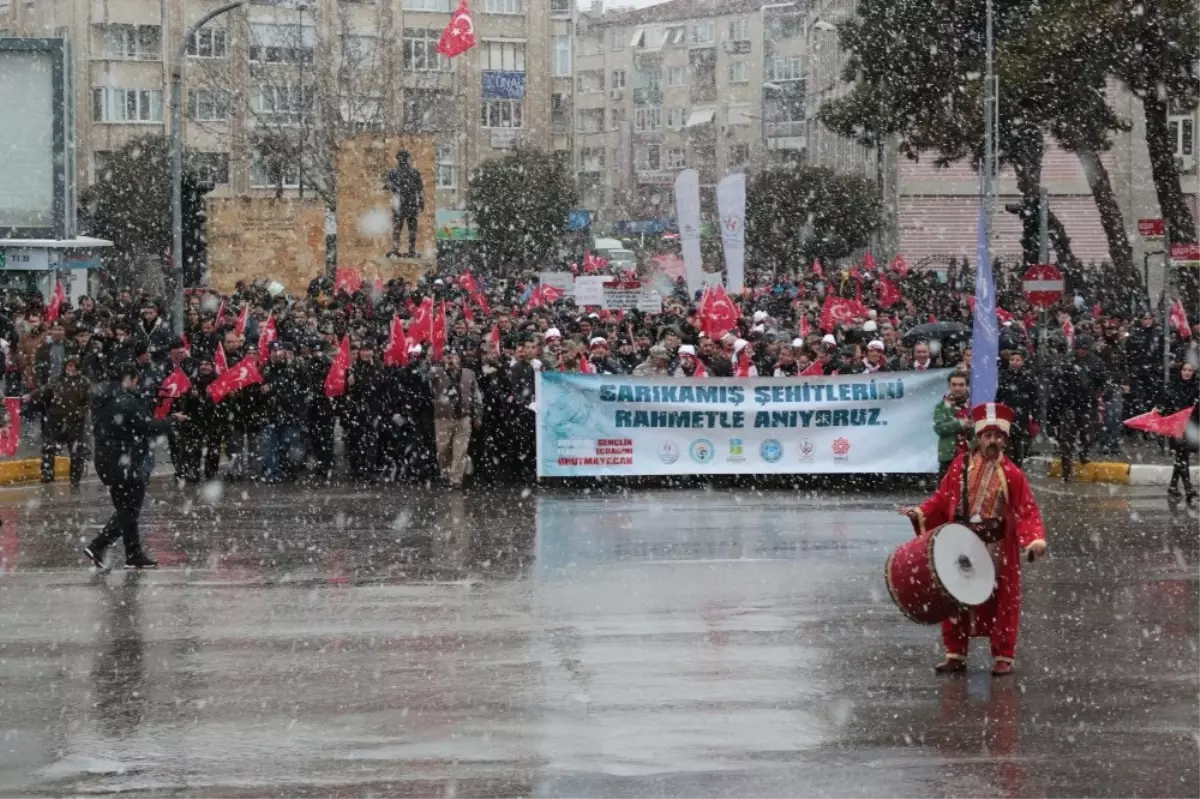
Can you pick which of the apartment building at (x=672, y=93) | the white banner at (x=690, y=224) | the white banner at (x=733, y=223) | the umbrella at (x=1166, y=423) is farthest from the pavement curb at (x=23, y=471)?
the apartment building at (x=672, y=93)

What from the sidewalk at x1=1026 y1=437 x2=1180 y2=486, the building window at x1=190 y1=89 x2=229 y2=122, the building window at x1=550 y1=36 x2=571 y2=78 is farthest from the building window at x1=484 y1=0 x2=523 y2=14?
the sidewalk at x1=1026 y1=437 x2=1180 y2=486

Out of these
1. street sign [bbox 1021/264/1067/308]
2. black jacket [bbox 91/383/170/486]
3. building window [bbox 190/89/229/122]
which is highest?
building window [bbox 190/89/229/122]

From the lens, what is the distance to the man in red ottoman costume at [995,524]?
10.4 meters

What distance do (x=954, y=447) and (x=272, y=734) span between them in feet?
31.1

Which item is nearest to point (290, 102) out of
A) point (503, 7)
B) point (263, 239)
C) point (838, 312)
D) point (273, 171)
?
point (273, 171)

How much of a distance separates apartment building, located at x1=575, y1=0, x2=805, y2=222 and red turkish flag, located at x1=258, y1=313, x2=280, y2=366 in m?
79.6

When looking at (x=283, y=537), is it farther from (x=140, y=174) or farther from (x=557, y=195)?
(x=557, y=195)

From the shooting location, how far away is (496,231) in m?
68.1

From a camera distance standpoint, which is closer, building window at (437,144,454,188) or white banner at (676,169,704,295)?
white banner at (676,169,704,295)

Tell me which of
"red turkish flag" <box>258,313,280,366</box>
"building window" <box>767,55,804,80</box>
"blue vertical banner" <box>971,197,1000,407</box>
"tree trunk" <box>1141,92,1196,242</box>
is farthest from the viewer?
"building window" <box>767,55,804,80</box>

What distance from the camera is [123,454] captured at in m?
14.7

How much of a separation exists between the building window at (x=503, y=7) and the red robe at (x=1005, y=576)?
77.9 metres

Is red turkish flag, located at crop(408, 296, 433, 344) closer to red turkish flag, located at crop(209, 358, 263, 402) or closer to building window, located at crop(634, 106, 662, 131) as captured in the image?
red turkish flag, located at crop(209, 358, 263, 402)

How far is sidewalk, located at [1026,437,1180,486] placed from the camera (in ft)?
74.1
